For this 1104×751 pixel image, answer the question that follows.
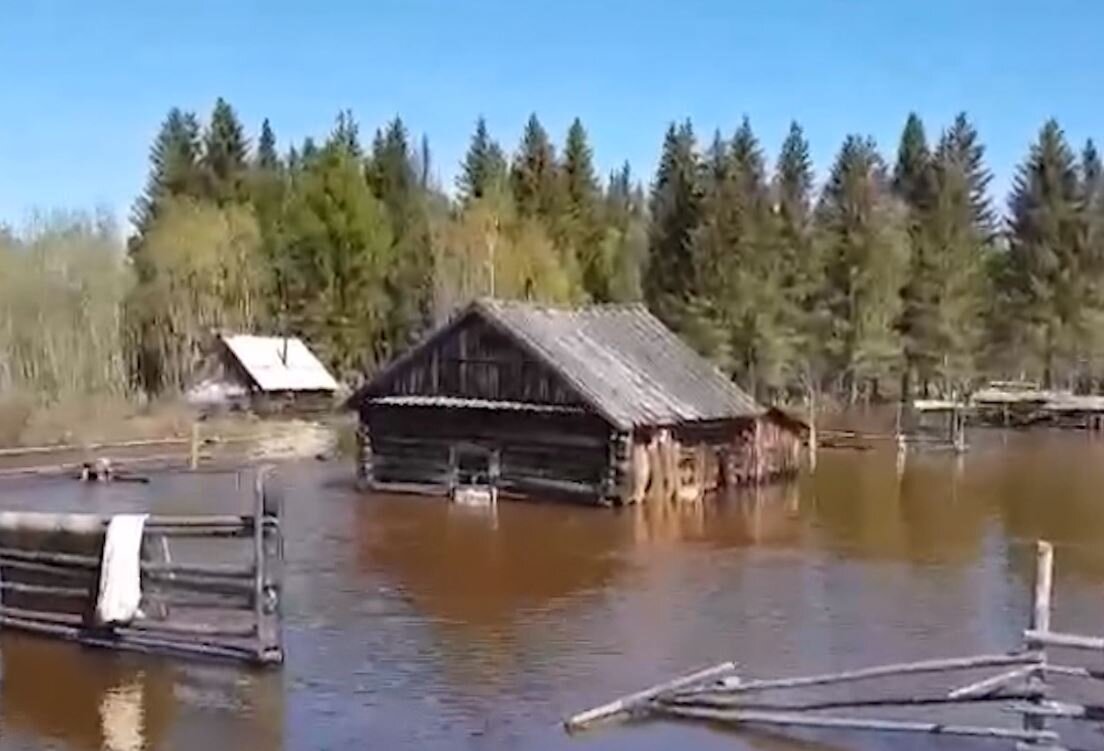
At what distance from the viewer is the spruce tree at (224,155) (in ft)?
301

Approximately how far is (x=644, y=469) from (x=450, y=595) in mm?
13881

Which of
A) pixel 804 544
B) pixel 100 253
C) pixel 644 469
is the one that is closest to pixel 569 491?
pixel 644 469

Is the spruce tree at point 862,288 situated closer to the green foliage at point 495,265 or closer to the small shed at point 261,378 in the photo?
the green foliage at point 495,265

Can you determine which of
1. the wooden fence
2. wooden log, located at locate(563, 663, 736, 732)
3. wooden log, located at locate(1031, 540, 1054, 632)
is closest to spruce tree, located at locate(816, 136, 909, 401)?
the wooden fence

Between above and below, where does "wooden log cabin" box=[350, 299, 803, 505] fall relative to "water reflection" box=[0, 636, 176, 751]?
above

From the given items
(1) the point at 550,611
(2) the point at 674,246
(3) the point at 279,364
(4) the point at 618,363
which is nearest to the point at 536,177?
(2) the point at 674,246

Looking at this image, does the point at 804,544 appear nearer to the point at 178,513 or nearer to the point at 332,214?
the point at 178,513

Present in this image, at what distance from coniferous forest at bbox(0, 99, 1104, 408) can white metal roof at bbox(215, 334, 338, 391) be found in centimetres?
714

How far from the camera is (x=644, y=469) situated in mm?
39469

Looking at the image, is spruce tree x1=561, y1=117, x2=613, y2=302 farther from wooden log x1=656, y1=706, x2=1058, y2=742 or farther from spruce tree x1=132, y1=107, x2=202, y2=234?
wooden log x1=656, y1=706, x2=1058, y2=742

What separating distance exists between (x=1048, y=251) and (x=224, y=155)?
48621 mm

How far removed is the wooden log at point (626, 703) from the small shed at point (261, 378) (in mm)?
53071

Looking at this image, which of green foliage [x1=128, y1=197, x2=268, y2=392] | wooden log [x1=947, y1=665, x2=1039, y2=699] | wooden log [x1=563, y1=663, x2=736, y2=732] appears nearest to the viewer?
wooden log [x1=947, y1=665, x2=1039, y2=699]

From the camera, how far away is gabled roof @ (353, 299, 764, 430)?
39.6 metres
